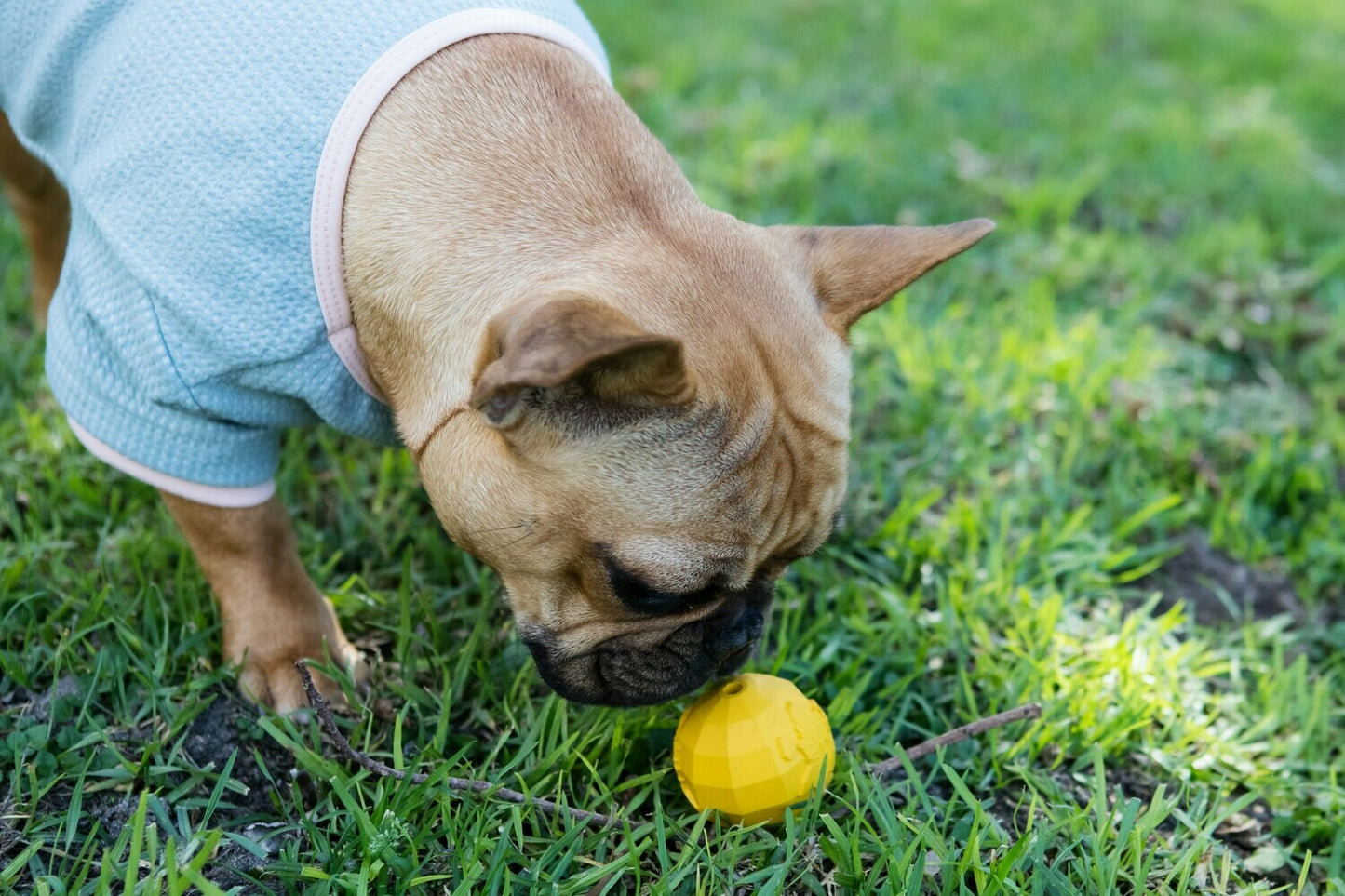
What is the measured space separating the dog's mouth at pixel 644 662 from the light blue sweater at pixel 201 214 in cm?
77

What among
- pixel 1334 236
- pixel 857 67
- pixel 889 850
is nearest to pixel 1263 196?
pixel 1334 236

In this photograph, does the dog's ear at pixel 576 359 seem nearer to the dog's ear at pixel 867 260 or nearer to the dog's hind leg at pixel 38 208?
the dog's ear at pixel 867 260

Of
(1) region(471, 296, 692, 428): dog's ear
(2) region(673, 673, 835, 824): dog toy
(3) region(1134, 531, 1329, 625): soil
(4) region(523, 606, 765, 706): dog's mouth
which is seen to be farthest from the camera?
(3) region(1134, 531, 1329, 625): soil

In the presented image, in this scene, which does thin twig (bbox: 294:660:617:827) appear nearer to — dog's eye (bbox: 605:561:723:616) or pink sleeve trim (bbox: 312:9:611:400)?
dog's eye (bbox: 605:561:723:616)

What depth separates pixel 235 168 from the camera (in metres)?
2.41

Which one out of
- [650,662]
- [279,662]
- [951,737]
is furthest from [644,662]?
[279,662]

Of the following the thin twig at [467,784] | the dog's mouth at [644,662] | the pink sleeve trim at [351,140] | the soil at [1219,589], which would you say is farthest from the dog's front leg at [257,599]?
the soil at [1219,589]

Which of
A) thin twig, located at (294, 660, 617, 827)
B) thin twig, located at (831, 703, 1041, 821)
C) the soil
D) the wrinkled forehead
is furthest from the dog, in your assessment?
the soil

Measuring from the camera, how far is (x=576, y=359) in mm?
1829

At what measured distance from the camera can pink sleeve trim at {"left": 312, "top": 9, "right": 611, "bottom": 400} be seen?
2.45 meters

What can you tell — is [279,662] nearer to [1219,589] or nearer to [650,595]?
[650,595]

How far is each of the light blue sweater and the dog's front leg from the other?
5.9 inches

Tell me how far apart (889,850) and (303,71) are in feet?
6.27

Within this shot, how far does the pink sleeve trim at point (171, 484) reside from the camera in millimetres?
2656
